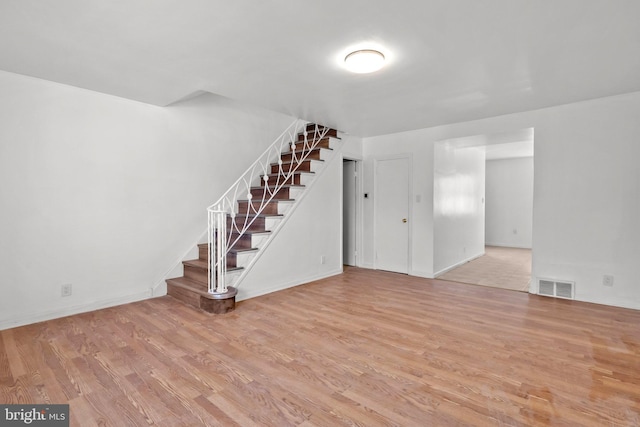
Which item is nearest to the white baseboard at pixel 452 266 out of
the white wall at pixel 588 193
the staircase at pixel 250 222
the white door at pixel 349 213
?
the white wall at pixel 588 193

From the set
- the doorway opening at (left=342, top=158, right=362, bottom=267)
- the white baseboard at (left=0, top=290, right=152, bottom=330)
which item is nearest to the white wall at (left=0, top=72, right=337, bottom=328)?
the white baseboard at (left=0, top=290, right=152, bottom=330)

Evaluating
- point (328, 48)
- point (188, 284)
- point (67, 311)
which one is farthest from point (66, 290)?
point (328, 48)

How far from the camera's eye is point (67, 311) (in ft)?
11.1

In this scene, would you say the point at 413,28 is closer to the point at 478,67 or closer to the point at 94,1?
the point at 478,67

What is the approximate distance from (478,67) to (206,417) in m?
3.34

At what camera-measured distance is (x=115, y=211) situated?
12.1ft

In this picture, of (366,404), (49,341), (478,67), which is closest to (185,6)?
(478,67)

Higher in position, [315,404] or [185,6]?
[185,6]

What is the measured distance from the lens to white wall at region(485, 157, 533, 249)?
8750 millimetres

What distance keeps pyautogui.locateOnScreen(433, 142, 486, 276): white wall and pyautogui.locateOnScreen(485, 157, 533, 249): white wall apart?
2.18 metres

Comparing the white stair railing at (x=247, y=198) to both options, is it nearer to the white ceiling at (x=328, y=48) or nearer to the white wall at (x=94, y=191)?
the white wall at (x=94, y=191)

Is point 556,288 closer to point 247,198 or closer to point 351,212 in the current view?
point 351,212

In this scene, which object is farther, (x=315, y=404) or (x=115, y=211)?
(x=115, y=211)

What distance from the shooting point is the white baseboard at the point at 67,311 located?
120 inches
